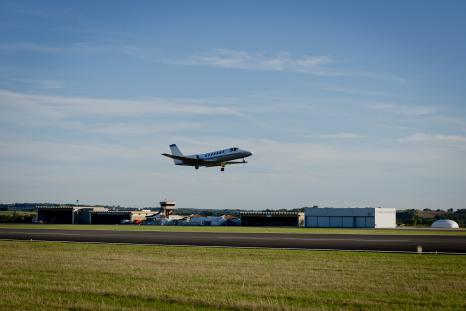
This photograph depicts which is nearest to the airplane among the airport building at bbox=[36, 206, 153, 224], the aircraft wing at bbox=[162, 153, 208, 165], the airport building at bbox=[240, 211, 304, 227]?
the aircraft wing at bbox=[162, 153, 208, 165]

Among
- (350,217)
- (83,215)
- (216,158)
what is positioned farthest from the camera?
(83,215)

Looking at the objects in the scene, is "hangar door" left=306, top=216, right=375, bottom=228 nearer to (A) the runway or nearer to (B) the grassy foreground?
→ (A) the runway

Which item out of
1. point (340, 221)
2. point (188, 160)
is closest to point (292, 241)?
point (188, 160)

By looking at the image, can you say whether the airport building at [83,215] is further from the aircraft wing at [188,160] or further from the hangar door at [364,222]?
the aircraft wing at [188,160]

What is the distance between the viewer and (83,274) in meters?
24.4

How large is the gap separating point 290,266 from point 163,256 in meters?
8.80

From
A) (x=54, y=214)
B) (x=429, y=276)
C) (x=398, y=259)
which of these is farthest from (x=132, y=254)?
(x=54, y=214)

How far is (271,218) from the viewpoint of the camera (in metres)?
157

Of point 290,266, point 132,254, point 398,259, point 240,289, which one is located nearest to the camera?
point 240,289

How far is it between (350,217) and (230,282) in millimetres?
A: 116205

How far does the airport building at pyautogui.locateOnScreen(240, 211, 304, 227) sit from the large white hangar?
30.8 feet

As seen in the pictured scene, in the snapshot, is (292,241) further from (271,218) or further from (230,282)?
(271,218)

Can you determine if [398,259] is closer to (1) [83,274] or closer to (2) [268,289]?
(2) [268,289]

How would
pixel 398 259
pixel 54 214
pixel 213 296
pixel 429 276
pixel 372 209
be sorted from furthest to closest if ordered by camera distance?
1. pixel 54 214
2. pixel 372 209
3. pixel 398 259
4. pixel 429 276
5. pixel 213 296
